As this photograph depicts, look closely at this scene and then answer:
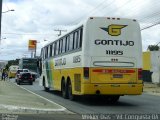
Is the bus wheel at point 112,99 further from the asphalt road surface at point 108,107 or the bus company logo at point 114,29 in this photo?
the bus company logo at point 114,29

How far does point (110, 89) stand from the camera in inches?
813

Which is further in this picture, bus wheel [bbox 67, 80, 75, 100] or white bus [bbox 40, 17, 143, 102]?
bus wheel [bbox 67, 80, 75, 100]

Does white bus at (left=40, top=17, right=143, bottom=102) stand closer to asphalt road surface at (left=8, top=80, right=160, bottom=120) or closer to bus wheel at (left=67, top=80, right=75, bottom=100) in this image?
asphalt road surface at (left=8, top=80, right=160, bottom=120)

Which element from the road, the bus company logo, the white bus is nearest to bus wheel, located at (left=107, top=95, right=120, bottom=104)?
the road

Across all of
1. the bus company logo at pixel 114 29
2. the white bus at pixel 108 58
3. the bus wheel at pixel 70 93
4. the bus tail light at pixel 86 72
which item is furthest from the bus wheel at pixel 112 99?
the bus company logo at pixel 114 29

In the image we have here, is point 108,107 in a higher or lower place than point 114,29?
lower

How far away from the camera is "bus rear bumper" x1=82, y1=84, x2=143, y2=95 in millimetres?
20516

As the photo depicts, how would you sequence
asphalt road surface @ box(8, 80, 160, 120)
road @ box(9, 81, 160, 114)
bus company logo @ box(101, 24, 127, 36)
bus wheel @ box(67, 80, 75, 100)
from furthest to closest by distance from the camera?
bus wheel @ box(67, 80, 75, 100) < bus company logo @ box(101, 24, 127, 36) < road @ box(9, 81, 160, 114) < asphalt road surface @ box(8, 80, 160, 120)

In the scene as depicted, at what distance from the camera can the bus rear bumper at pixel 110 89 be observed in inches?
808

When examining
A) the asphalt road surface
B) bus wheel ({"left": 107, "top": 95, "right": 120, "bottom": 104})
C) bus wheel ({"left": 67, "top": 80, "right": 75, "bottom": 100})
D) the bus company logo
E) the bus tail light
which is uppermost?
the bus company logo

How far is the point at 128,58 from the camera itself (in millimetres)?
21125

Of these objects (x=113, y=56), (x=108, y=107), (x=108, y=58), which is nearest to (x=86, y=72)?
(x=108, y=58)

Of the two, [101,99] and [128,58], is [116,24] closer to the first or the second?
[128,58]

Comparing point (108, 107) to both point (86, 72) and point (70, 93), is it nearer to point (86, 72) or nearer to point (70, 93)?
point (86, 72)
